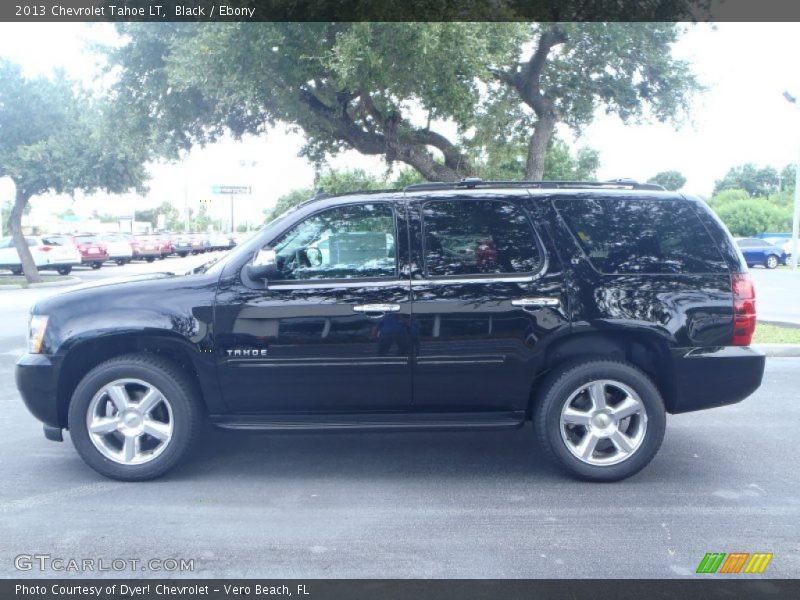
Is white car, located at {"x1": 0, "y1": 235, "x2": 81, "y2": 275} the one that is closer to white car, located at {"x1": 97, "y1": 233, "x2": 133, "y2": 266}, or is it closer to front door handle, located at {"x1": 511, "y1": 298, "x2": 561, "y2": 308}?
white car, located at {"x1": 97, "y1": 233, "x2": 133, "y2": 266}

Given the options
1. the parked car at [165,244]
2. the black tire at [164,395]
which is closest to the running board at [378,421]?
the black tire at [164,395]

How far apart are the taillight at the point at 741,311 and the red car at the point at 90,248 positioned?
109 feet

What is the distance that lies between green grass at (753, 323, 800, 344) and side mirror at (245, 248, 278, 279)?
8.27 metres

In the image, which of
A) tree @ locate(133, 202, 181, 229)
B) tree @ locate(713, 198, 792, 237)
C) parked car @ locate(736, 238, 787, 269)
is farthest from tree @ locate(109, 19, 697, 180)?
tree @ locate(133, 202, 181, 229)

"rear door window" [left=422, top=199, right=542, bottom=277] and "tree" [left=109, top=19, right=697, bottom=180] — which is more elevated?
"tree" [left=109, top=19, right=697, bottom=180]

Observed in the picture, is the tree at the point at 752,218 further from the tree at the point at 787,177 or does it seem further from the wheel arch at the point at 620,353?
the wheel arch at the point at 620,353

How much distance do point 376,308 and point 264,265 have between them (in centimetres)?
81

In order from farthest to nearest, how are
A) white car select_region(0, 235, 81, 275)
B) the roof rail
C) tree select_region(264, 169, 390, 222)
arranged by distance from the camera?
white car select_region(0, 235, 81, 275) < tree select_region(264, 169, 390, 222) < the roof rail

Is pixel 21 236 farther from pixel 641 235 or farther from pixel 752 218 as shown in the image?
pixel 752 218


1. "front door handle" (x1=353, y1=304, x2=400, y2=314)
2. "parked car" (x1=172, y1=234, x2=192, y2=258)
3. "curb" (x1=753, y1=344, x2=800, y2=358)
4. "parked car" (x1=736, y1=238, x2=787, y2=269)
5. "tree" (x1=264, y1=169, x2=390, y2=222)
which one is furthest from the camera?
"parked car" (x1=172, y1=234, x2=192, y2=258)

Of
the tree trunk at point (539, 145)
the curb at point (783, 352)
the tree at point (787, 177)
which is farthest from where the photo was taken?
the tree at point (787, 177)

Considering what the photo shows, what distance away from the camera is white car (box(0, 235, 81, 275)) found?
31.0 m

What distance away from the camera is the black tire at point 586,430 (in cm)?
537

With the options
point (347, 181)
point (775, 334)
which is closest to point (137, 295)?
point (775, 334)
